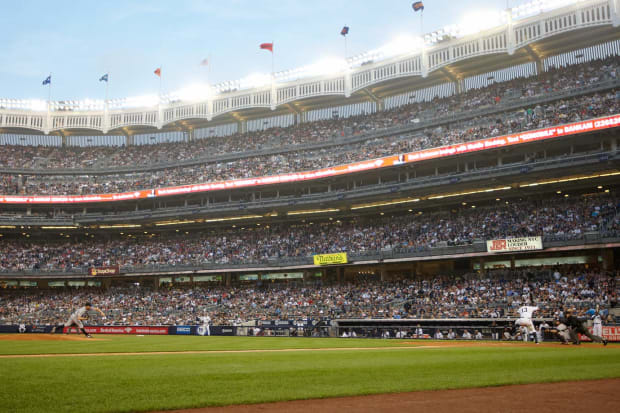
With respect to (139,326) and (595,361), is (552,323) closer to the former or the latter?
(595,361)

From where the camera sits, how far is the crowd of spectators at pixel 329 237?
37.7 m

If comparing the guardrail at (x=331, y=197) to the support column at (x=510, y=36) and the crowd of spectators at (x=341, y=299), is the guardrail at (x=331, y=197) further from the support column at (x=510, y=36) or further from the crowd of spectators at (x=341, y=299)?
the support column at (x=510, y=36)

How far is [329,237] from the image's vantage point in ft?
163

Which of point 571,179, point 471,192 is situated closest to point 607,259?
point 571,179

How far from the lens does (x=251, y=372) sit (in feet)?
37.4

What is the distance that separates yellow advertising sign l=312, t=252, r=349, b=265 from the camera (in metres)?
44.1

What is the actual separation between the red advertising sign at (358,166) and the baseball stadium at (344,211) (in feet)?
0.60

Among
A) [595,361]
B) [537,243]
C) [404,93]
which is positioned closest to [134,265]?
[404,93]

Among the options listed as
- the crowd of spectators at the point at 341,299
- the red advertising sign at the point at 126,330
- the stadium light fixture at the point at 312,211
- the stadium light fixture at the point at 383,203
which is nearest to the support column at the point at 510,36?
the stadium light fixture at the point at 383,203

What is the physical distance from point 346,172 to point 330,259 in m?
8.27

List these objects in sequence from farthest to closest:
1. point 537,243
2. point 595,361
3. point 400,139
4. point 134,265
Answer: point 134,265
point 400,139
point 537,243
point 595,361

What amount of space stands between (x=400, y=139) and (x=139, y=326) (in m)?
30.1

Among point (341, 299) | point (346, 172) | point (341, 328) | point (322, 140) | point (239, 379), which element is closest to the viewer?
point (239, 379)

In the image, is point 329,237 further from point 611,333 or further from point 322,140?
point 611,333
